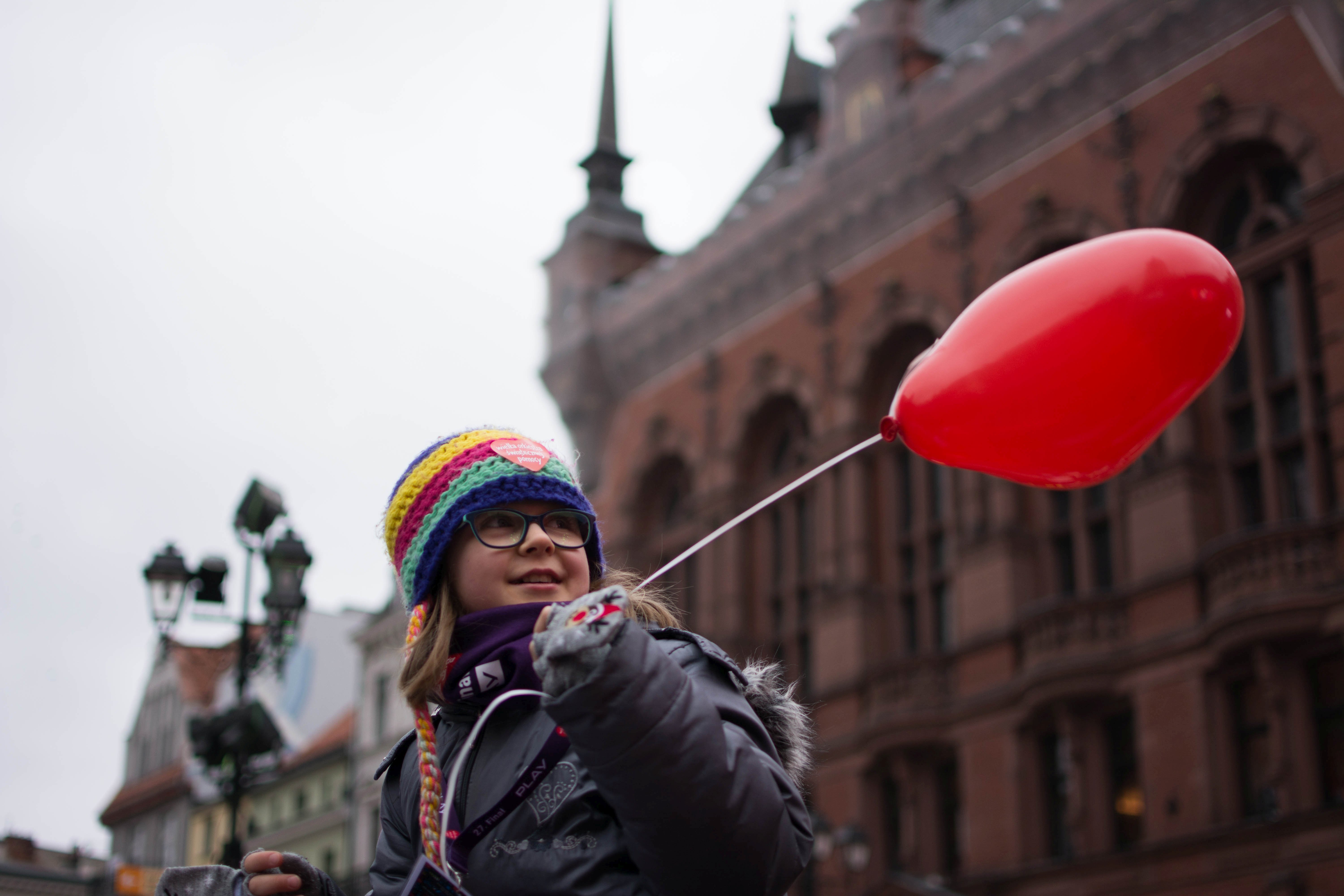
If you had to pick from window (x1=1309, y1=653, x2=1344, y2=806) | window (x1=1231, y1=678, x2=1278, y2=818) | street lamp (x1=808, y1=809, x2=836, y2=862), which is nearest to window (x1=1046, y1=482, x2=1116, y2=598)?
window (x1=1231, y1=678, x2=1278, y2=818)

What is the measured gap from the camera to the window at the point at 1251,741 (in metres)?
19.3

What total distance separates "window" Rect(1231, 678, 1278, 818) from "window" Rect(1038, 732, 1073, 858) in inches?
102

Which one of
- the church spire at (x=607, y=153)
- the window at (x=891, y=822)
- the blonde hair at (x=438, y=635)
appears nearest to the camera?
the blonde hair at (x=438, y=635)

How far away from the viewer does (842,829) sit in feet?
77.9

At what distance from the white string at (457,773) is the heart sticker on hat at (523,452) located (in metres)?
0.48

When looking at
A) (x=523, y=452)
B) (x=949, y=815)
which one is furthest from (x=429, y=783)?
(x=949, y=815)

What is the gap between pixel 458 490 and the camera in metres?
3.16

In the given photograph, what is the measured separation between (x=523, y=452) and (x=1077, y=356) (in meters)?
1.17

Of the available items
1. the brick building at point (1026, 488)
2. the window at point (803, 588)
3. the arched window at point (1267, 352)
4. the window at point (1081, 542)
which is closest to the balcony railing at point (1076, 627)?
the brick building at point (1026, 488)

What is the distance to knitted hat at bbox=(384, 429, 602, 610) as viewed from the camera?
10.3 ft

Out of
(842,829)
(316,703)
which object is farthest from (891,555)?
(316,703)

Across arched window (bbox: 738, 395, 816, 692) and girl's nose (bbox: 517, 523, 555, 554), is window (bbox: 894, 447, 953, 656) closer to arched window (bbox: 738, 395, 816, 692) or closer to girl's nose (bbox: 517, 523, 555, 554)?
arched window (bbox: 738, 395, 816, 692)

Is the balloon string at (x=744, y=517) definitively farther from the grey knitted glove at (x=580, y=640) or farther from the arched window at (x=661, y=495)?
the arched window at (x=661, y=495)

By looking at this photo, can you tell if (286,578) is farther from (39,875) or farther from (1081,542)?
(39,875)
